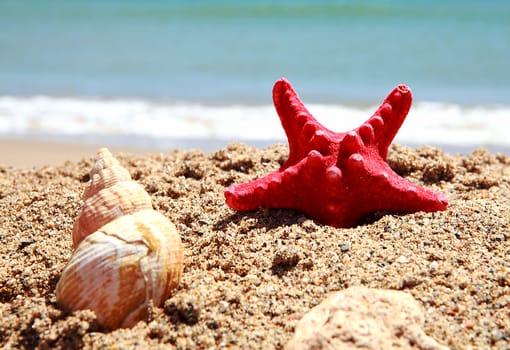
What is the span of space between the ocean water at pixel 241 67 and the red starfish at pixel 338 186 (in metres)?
4.12

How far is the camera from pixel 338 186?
3.34m

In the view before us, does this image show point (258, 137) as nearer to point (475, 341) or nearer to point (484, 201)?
point (484, 201)

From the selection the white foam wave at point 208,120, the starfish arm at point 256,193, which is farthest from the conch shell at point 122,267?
the white foam wave at point 208,120

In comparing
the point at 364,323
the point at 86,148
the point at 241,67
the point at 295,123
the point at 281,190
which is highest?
the point at 241,67

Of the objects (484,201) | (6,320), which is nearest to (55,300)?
(6,320)

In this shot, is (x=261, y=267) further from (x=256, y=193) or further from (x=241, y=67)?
(x=241, y=67)

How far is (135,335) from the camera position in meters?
2.59

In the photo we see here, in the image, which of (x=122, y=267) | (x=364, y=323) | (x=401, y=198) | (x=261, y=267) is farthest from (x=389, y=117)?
(x=122, y=267)

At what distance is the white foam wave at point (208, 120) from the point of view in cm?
791

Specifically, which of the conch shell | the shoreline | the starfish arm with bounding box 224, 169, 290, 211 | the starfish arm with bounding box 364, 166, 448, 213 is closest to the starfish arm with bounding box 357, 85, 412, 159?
the starfish arm with bounding box 364, 166, 448, 213

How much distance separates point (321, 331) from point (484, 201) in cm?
185

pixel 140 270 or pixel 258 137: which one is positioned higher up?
pixel 258 137

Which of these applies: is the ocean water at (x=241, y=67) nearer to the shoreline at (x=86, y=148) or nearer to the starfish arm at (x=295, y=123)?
the shoreline at (x=86, y=148)

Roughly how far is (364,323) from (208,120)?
6.55 m
